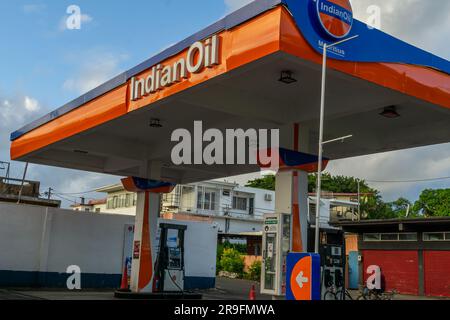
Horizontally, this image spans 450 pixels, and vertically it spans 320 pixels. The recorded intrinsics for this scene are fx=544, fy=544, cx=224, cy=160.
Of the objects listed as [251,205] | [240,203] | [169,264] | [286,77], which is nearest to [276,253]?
[286,77]

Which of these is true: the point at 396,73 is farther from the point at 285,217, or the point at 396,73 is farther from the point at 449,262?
the point at 449,262

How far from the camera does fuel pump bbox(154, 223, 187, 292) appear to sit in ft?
60.7

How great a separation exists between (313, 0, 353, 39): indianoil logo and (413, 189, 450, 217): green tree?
54.0 m

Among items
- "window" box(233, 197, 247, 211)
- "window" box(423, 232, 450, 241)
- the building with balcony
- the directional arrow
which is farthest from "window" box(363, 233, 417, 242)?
"window" box(233, 197, 247, 211)

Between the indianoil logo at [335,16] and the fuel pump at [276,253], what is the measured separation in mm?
4630

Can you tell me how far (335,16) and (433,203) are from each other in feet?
187

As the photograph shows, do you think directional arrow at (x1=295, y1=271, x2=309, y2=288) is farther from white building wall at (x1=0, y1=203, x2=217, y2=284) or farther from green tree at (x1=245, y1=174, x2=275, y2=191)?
green tree at (x1=245, y1=174, x2=275, y2=191)

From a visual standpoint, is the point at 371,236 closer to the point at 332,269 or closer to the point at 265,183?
→ the point at 332,269

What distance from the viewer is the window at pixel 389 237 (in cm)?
2778

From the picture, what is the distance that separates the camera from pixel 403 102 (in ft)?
37.8

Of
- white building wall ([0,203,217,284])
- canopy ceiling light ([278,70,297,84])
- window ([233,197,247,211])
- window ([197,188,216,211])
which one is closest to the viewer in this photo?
canopy ceiling light ([278,70,297,84])

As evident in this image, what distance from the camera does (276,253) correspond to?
12742mm
